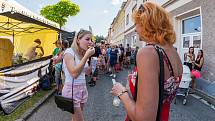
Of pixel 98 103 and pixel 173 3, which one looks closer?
pixel 98 103

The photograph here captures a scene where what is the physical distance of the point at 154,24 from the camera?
1851 mm

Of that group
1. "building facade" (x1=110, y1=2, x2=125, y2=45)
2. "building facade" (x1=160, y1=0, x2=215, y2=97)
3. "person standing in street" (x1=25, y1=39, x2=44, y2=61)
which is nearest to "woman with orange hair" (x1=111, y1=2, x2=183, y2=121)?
"building facade" (x1=160, y1=0, x2=215, y2=97)

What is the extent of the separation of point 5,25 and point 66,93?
9.53 meters

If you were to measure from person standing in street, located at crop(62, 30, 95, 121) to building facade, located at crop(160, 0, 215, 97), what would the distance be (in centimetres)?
572

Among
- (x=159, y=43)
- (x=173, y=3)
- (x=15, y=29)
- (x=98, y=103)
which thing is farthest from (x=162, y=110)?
(x=173, y=3)

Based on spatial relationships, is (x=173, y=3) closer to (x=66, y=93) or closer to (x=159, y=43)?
(x=66, y=93)

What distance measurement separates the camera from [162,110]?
1.86 meters

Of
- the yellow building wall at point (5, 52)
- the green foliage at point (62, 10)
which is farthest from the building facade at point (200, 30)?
the green foliage at point (62, 10)

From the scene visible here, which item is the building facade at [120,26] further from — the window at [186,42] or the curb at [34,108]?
the curb at [34,108]

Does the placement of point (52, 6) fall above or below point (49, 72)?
above

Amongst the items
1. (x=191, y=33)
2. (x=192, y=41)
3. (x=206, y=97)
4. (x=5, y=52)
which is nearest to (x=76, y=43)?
(x=206, y=97)

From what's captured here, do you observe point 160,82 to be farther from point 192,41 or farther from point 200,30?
point 192,41

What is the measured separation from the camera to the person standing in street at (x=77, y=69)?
143 inches

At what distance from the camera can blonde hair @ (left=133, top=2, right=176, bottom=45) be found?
1.85 meters
